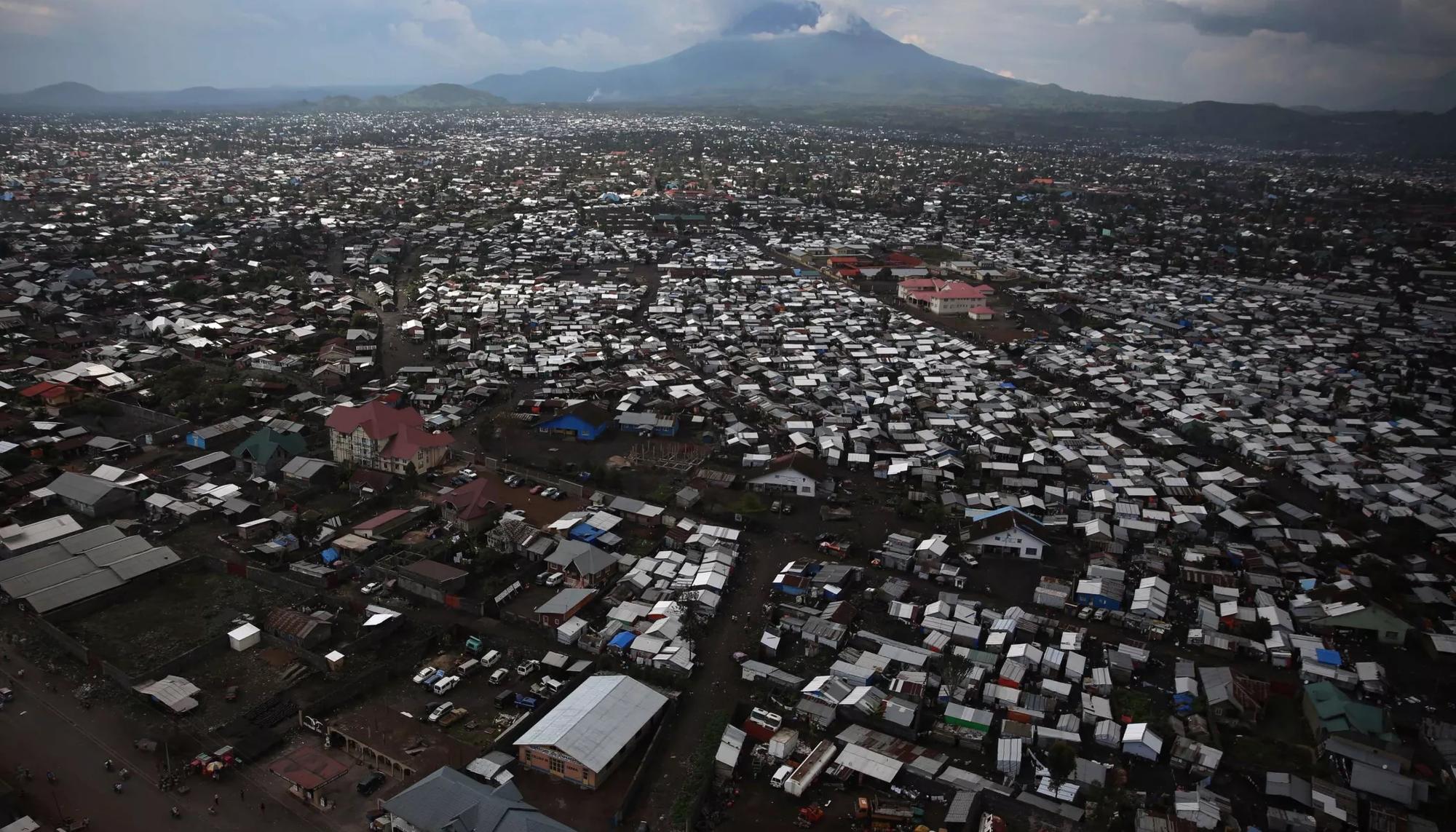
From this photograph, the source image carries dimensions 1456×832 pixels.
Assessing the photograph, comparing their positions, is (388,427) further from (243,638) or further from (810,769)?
(810,769)

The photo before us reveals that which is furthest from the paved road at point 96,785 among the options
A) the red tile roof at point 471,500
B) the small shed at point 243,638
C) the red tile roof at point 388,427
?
the red tile roof at point 388,427

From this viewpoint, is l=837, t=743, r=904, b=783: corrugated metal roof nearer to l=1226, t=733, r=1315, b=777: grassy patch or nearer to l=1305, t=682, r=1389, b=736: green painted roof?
l=1226, t=733, r=1315, b=777: grassy patch

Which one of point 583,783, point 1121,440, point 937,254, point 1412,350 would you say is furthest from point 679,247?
point 583,783

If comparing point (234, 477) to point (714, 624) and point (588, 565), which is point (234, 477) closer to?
point (588, 565)

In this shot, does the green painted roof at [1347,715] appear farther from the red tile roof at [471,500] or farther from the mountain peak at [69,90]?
the mountain peak at [69,90]

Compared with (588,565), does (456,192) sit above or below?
above
